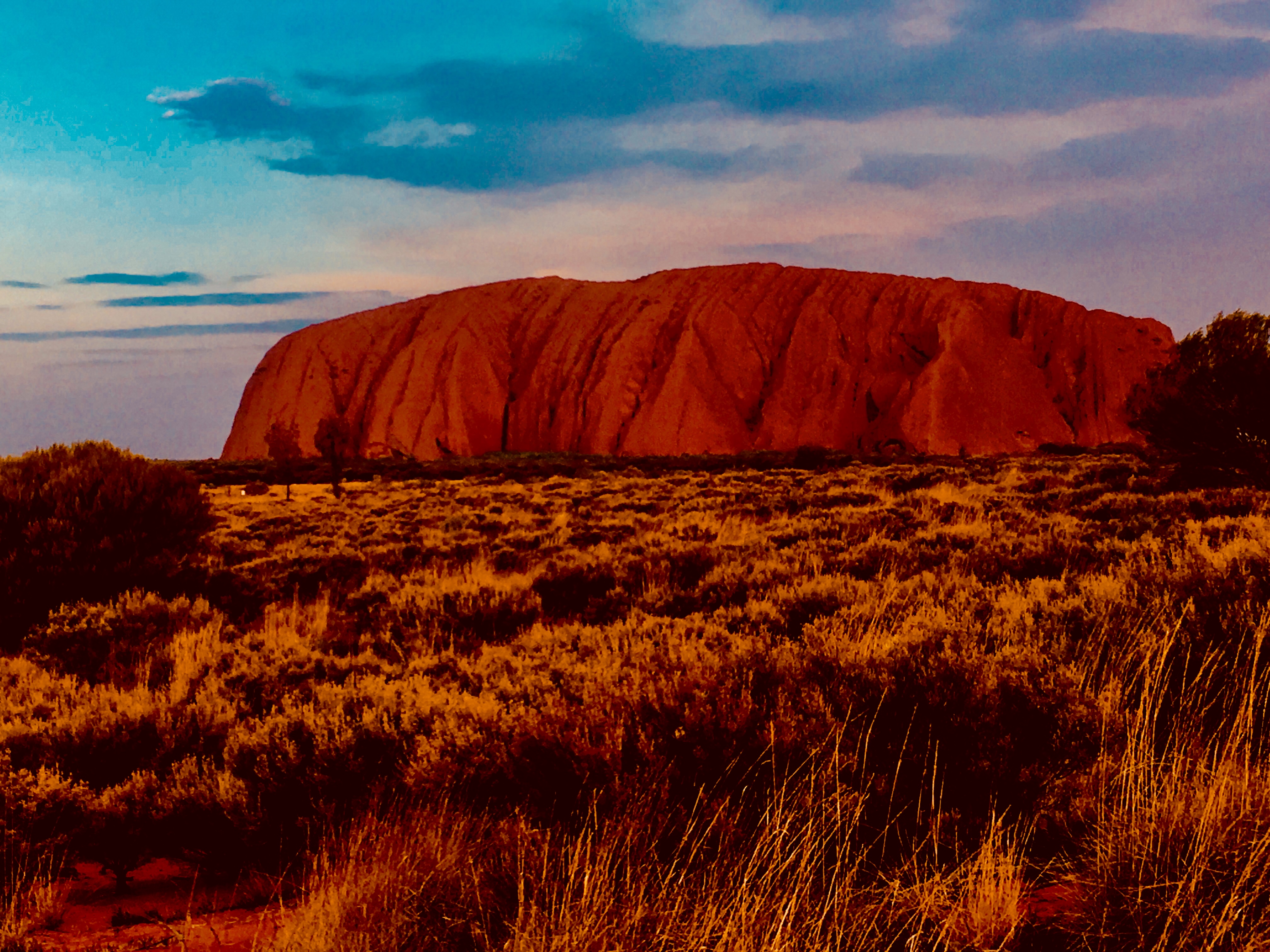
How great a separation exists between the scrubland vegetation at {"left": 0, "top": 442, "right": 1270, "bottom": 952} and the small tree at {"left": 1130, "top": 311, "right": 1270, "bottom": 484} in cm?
894

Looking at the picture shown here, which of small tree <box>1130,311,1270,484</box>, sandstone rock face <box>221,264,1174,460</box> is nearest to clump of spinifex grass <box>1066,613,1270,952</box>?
small tree <box>1130,311,1270,484</box>

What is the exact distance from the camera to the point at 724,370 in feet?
244

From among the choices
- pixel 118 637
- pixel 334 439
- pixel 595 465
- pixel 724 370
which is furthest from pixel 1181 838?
pixel 724 370

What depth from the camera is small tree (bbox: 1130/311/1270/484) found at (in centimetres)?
1584

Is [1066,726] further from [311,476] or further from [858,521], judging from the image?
[311,476]

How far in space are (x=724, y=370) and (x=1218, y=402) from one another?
5860 centimetres

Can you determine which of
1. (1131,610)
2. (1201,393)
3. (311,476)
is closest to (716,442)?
(311,476)

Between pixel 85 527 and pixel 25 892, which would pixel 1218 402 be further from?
pixel 85 527

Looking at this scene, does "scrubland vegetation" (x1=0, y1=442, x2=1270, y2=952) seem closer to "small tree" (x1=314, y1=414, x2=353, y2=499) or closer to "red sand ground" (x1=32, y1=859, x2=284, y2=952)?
"red sand ground" (x1=32, y1=859, x2=284, y2=952)

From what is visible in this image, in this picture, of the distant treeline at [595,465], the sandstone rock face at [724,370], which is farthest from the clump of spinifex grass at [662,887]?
the sandstone rock face at [724,370]

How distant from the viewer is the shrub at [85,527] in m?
9.38

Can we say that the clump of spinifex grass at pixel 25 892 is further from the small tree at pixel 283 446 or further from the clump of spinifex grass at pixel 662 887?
the small tree at pixel 283 446

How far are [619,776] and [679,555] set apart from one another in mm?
7046

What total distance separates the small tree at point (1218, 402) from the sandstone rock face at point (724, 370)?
47424 millimetres
